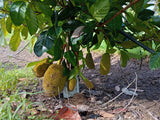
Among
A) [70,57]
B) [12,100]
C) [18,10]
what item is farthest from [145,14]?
[12,100]

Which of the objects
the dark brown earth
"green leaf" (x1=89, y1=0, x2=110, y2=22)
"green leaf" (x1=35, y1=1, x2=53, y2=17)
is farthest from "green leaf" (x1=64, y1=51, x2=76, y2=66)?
"green leaf" (x1=89, y1=0, x2=110, y2=22)

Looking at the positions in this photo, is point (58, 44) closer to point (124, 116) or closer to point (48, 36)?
point (48, 36)

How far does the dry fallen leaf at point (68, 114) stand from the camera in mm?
900

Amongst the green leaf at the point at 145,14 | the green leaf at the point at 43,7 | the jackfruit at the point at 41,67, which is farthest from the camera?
the jackfruit at the point at 41,67

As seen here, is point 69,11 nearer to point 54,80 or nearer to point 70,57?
point 70,57

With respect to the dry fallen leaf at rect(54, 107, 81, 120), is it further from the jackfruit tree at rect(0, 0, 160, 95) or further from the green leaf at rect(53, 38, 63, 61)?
the green leaf at rect(53, 38, 63, 61)

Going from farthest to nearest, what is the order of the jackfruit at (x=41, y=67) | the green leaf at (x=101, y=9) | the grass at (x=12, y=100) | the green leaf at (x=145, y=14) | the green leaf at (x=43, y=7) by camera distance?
the jackfruit at (x=41, y=67), the grass at (x=12, y=100), the green leaf at (x=145, y=14), the green leaf at (x=43, y=7), the green leaf at (x=101, y=9)

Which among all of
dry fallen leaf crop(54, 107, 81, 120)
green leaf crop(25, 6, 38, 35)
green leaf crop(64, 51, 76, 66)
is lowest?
dry fallen leaf crop(54, 107, 81, 120)

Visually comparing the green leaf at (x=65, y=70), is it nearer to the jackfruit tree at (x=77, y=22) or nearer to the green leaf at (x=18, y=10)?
the jackfruit tree at (x=77, y=22)

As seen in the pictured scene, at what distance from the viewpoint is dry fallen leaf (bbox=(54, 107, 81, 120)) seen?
900 mm

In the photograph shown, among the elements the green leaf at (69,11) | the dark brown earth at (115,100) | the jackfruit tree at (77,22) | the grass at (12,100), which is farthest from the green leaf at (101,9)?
the grass at (12,100)

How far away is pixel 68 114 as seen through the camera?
929 mm

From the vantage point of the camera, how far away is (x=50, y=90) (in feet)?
3.42

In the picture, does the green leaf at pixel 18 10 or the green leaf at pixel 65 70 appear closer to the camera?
the green leaf at pixel 18 10
